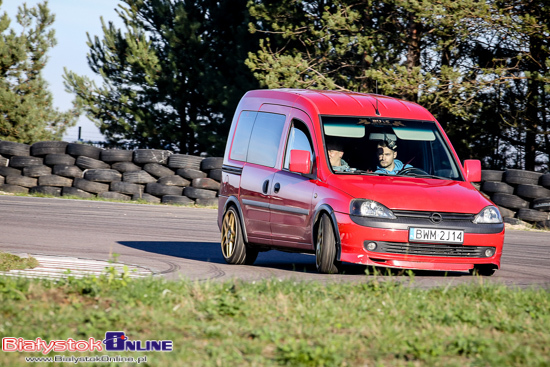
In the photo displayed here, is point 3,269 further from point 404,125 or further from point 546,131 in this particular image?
point 546,131

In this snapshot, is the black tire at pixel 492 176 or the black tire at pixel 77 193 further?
the black tire at pixel 77 193

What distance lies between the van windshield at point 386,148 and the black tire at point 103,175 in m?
12.0

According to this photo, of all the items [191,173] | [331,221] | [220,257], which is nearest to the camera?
[331,221]

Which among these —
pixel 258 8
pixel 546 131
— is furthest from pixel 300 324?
pixel 258 8

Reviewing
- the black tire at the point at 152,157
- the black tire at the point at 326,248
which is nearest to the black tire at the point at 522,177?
the black tire at the point at 152,157

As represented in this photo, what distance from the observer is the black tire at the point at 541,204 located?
17500 millimetres

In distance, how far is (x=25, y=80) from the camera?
31.0m

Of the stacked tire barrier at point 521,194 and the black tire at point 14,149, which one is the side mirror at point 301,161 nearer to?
the stacked tire barrier at point 521,194

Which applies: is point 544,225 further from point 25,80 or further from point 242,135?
point 25,80

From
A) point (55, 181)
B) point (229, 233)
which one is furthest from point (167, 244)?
point (55, 181)

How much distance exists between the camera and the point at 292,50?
28797 mm

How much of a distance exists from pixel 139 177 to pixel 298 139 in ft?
37.5

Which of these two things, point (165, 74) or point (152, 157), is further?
point (165, 74)

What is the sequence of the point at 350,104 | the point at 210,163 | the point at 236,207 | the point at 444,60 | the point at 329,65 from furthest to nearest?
1. the point at 329,65
2. the point at 444,60
3. the point at 210,163
4. the point at 236,207
5. the point at 350,104
